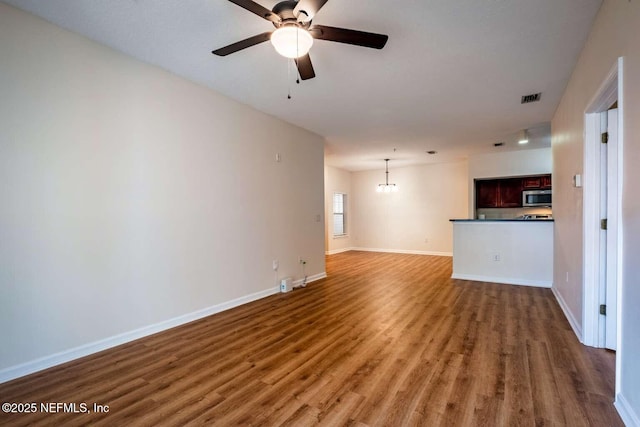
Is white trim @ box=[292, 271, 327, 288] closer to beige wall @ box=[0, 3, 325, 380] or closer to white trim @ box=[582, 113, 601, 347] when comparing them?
beige wall @ box=[0, 3, 325, 380]

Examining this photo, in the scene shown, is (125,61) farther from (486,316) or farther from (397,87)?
(486,316)

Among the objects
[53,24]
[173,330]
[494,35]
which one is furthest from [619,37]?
[173,330]

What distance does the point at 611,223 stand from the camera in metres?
2.35

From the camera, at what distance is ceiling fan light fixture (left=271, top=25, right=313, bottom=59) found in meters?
1.87

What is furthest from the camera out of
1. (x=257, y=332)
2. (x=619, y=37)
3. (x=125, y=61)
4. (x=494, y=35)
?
(x=257, y=332)

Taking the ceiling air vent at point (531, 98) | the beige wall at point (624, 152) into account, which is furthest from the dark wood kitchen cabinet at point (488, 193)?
the beige wall at point (624, 152)

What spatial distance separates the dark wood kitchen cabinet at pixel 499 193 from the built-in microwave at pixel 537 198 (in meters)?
0.16

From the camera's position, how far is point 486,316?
3.34 metres

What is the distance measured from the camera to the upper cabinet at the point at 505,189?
683cm

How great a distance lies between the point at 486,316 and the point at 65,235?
407 cm

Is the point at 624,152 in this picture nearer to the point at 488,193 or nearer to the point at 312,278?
the point at 312,278

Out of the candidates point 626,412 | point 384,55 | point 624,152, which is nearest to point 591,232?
point 624,152

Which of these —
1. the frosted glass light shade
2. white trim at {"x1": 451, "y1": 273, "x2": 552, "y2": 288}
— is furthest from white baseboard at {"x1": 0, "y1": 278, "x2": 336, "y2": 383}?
the frosted glass light shade

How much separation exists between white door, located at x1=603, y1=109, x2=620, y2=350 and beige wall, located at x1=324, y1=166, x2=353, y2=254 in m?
6.21
